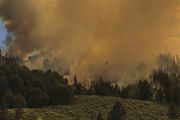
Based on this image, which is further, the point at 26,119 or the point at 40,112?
the point at 40,112

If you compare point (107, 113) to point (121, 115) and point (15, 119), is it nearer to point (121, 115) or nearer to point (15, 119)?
point (121, 115)

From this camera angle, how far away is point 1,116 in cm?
16088

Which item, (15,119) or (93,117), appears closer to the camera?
(15,119)

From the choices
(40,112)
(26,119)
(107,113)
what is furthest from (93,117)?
(26,119)

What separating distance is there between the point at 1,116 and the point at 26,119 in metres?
10.2

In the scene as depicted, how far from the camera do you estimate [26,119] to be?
167125mm

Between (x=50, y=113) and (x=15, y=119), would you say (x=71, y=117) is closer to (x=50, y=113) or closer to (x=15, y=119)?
(x=50, y=113)

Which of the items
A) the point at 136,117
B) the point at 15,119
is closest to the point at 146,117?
the point at 136,117

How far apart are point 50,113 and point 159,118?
150ft

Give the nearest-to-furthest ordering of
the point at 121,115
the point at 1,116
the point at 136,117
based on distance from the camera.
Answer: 1. the point at 1,116
2. the point at 121,115
3. the point at 136,117

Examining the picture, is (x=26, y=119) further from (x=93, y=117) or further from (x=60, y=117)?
(x=93, y=117)

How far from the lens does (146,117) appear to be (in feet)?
641

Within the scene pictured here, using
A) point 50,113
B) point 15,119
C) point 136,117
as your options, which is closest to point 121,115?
point 136,117

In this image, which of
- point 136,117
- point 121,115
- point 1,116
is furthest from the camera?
point 136,117
